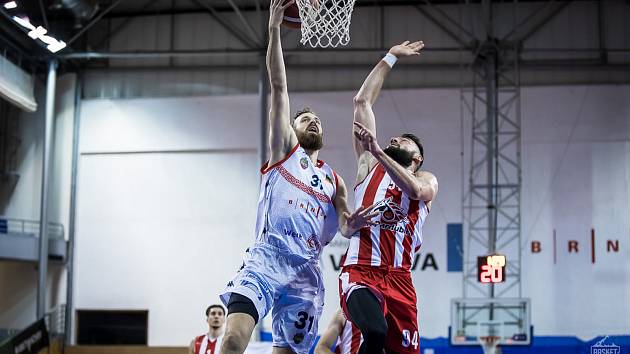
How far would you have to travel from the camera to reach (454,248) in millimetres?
22281

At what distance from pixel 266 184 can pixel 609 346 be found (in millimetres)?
8039

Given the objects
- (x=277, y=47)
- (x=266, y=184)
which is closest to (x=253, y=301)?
(x=266, y=184)

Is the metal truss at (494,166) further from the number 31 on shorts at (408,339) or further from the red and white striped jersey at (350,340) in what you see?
the number 31 on shorts at (408,339)

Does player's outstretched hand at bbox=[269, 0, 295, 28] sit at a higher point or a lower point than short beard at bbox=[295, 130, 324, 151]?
higher

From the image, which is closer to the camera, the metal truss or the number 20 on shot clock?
the number 20 on shot clock

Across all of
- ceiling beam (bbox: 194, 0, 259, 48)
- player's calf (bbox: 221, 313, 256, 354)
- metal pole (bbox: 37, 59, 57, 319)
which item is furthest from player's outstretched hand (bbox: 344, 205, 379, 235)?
ceiling beam (bbox: 194, 0, 259, 48)

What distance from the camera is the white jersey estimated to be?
6852mm

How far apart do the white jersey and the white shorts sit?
9 cm

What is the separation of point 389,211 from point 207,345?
6.88 metres

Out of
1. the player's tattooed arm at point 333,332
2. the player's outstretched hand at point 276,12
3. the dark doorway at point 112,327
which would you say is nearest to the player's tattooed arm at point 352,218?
the player's tattooed arm at point 333,332

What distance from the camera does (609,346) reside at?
13.0m

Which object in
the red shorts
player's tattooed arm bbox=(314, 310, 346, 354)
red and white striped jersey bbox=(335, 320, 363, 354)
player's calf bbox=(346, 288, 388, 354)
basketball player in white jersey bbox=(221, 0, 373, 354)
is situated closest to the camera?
player's calf bbox=(346, 288, 388, 354)

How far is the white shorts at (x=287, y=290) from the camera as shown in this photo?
21.8 ft

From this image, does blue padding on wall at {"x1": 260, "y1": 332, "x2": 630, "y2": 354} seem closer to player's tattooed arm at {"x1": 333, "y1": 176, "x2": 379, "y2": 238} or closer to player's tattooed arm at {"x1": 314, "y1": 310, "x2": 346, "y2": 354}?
player's tattooed arm at {"x1": 314, "y1": 310, "x2": 346, "y2": 354}
